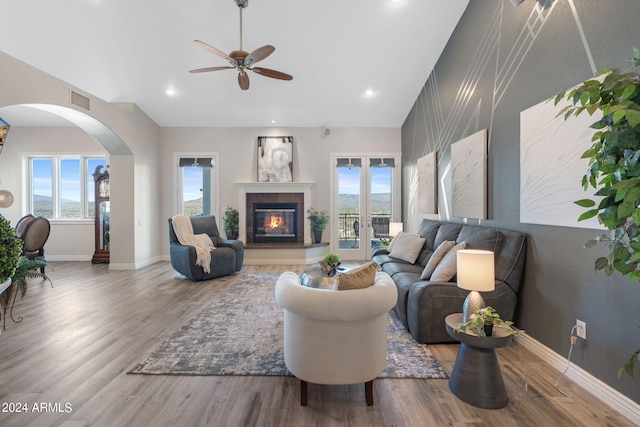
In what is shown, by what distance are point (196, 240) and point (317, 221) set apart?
2.52 meters

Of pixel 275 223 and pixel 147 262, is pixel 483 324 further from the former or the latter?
pixel 147 262

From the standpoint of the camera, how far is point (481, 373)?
198 cm

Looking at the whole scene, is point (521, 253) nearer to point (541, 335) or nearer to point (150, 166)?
point (541, 335)

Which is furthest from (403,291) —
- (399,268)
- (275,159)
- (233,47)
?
(275,159)

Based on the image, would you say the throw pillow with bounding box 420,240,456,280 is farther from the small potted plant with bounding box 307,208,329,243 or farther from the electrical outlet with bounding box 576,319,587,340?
the small potted plant with bounding box 307,208,329,243

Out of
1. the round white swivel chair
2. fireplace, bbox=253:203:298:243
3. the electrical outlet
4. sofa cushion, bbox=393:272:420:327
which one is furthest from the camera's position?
fireplace, bbox=253:203:298:243

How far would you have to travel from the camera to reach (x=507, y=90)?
3041mm

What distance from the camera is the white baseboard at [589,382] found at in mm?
1835

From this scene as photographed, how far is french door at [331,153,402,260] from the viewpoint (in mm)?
6859

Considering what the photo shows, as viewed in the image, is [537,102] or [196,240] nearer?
[537,102]

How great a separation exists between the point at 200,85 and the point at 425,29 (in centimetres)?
379

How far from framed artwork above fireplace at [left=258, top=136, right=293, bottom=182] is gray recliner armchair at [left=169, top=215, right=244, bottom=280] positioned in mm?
1635

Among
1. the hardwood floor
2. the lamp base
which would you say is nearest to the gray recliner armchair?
the hardwood floor

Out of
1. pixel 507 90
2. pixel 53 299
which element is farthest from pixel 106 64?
pixel 507 90
